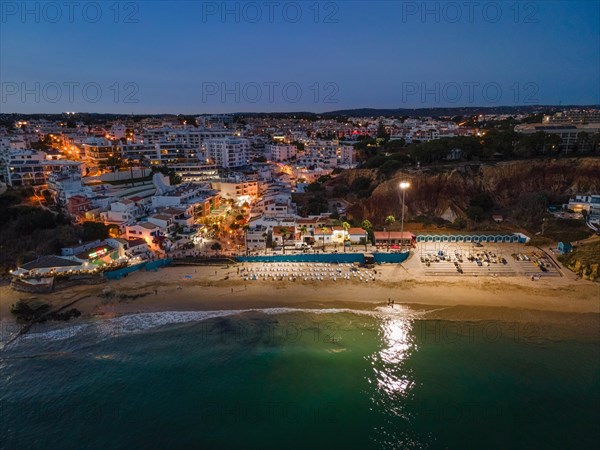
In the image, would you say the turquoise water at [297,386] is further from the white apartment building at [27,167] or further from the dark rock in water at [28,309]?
the white apartment building at [27,167]

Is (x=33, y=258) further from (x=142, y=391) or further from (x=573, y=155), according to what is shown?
(x=573, y=155)

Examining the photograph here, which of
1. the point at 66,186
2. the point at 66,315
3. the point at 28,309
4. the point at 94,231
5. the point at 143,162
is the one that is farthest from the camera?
the point at 143,162

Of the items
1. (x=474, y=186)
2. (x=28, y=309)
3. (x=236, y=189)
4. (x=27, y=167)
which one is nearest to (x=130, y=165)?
(x=27, y=167)

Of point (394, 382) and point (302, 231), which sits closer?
point (394, 382)

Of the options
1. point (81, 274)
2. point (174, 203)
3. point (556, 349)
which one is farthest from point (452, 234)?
point (81, 274)

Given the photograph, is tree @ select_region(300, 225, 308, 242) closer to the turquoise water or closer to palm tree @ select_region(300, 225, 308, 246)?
palm tree @ select_region(300, 225, 308, 246)

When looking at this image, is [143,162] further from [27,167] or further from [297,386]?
[297,386]
